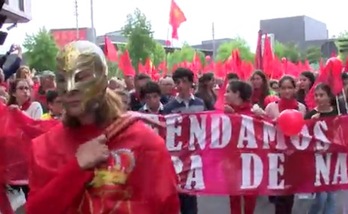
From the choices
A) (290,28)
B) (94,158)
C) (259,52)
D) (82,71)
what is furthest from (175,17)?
(290,28)

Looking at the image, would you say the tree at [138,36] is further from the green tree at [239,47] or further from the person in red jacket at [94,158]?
the person in red jacket at [94,158]

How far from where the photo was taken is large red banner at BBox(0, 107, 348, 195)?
24.4 feet

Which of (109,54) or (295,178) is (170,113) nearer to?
→ (295,178)

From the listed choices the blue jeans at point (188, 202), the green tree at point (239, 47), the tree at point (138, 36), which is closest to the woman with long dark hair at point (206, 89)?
the blue jeans at point (188, 202)

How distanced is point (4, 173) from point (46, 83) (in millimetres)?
4229

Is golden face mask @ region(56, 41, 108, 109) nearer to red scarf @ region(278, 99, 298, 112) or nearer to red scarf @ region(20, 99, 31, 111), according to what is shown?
red scarf @ region(278, 99, 298, 112)

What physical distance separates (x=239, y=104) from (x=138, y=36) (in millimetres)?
54819

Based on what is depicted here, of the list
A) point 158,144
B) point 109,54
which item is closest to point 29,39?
point 109,54

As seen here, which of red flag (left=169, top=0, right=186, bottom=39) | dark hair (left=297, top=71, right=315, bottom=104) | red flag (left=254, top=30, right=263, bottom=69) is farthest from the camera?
red flag (left=254, top=30, right=263, bottom=69)

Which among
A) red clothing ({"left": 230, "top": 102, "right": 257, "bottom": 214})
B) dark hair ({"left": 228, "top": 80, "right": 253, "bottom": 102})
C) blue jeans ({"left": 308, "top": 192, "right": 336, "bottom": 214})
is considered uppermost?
dark hair ({"left": 228, "top": 80, "right": 253, "bottom": 102})

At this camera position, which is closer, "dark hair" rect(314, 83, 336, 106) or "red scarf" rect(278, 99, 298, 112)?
"dark hair" rect(314, 83, 336, 106)

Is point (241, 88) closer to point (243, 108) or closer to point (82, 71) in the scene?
point (243, 108)

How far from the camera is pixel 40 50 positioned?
65.6 meters

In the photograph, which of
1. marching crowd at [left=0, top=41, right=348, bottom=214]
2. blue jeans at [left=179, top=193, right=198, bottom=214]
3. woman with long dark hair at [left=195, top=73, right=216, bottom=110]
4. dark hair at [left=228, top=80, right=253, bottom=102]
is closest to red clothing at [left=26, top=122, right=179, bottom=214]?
marching crowd at [left=0, top=41, right=348, bottom=214]
